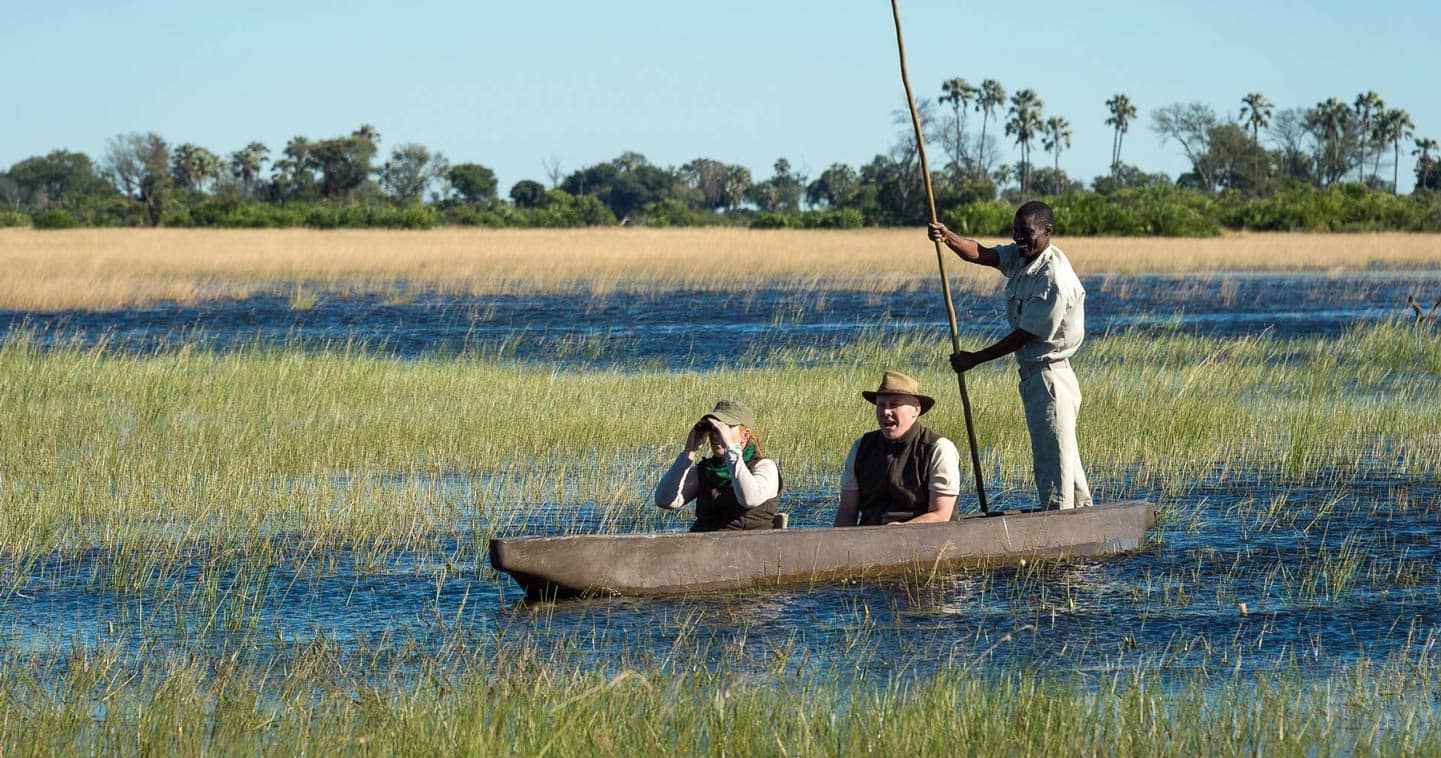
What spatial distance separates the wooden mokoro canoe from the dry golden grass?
21.3m

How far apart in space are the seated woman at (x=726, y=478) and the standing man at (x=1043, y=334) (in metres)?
1.15

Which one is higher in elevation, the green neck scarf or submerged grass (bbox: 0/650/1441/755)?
the green neck scarf

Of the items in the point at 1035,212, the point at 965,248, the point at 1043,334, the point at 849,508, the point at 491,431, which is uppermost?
the point at 1035,212

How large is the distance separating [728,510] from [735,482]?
0.29 metres

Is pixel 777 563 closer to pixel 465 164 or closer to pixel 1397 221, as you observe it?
pixel 1397 221

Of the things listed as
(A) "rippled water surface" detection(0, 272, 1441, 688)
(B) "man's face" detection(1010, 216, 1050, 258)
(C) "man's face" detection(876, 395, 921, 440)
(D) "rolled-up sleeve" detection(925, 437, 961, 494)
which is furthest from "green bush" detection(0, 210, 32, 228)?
(D) "rolled-up sleeve" detection(925, 437, 961, 494)

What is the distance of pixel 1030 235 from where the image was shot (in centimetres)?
895

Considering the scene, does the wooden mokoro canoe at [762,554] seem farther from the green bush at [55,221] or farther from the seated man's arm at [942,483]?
the green bush at [55,221]

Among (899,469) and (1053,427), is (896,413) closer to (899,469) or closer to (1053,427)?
(899,469)

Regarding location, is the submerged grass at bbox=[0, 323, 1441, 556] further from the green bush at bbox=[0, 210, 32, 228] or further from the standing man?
the green bush at bbox=[0, 210, 32, 228]

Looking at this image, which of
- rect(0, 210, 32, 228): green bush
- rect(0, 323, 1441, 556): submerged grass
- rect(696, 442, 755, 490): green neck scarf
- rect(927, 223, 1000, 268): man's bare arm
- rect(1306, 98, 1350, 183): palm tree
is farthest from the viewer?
rect(1306, 98, 1350, 183): palm tree

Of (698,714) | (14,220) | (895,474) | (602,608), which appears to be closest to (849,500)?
(895,474)

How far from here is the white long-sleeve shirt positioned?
27.7 ft

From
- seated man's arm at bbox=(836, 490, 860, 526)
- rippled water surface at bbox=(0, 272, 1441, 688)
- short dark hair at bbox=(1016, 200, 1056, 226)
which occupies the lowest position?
rippled water surface at bbox=(0, 272, 1441, 688)
